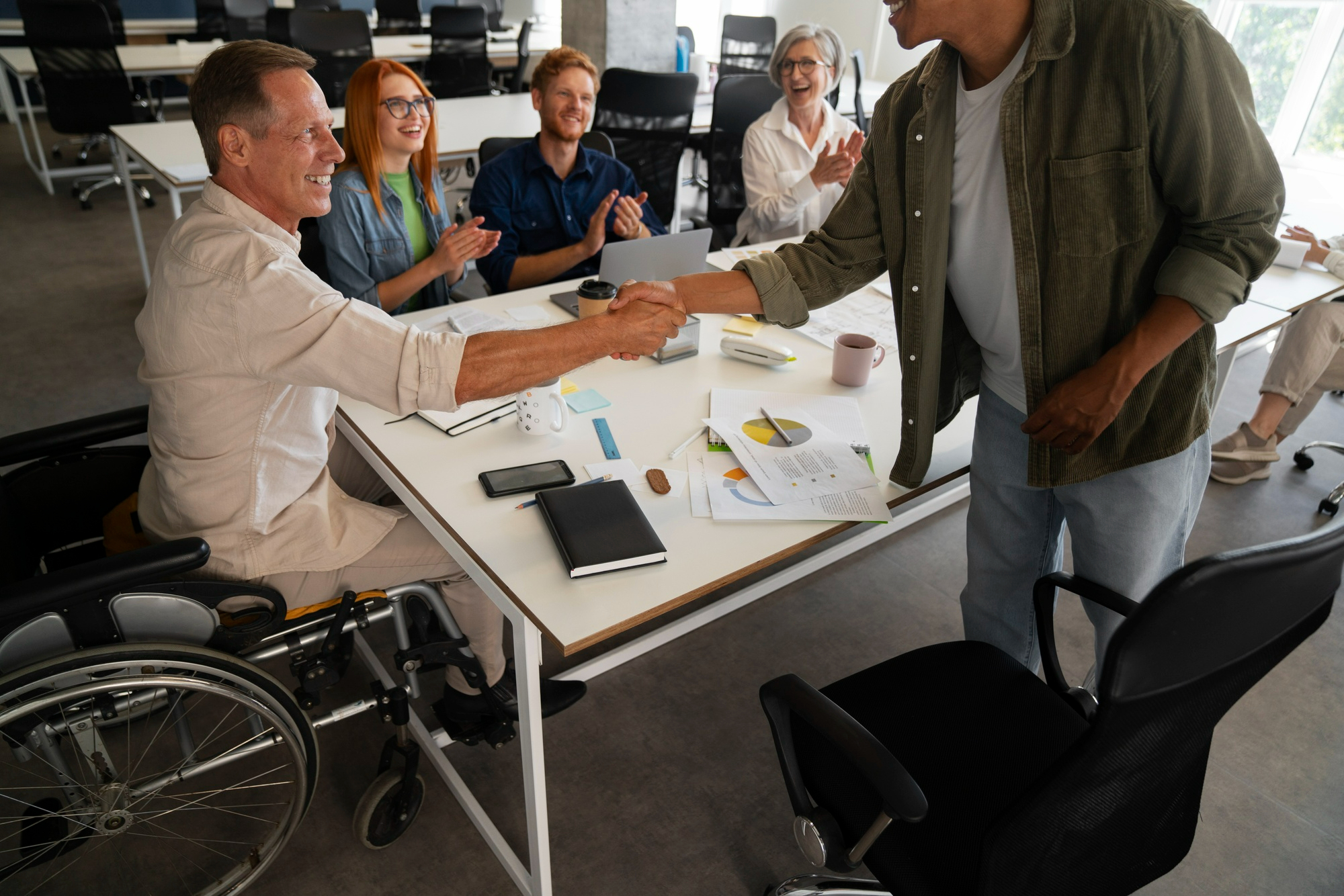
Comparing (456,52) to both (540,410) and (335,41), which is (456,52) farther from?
(540,410)

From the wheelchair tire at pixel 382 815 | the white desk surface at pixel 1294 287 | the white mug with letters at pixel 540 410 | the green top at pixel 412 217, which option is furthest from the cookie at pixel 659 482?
the white desk surface at pixel 1294 287

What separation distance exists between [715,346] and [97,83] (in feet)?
17.9

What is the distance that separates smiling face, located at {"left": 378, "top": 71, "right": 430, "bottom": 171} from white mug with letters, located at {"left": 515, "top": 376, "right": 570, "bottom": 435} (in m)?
1.02

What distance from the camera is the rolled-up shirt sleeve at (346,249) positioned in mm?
2270

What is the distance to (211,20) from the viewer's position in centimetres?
766

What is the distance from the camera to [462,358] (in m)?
1.43

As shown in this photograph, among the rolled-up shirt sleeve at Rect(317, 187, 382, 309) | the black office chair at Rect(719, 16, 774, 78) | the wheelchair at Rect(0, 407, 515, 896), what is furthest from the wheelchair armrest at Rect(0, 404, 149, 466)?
the black office chair at Rect(719, 16, 774, 78)

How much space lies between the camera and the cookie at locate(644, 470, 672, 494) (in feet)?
5.19

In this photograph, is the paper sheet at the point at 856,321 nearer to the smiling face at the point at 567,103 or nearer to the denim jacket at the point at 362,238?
the smiling face at the point at 567,103

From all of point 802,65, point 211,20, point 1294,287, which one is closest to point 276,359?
point 802,65

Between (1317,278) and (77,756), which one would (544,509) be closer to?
(77,756)

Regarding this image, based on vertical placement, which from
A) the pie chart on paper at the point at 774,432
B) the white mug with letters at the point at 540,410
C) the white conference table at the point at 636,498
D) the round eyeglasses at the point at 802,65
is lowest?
the white conference table at the point at 636,498

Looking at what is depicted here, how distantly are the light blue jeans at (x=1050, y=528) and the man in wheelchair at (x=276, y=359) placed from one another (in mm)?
684

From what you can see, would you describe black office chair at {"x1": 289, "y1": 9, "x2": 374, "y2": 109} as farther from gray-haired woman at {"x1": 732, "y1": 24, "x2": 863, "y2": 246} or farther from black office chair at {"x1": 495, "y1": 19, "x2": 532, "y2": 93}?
gray-haired woman at {"x1": 732, "y1": 24, "x2": 863, "y2": 246}
